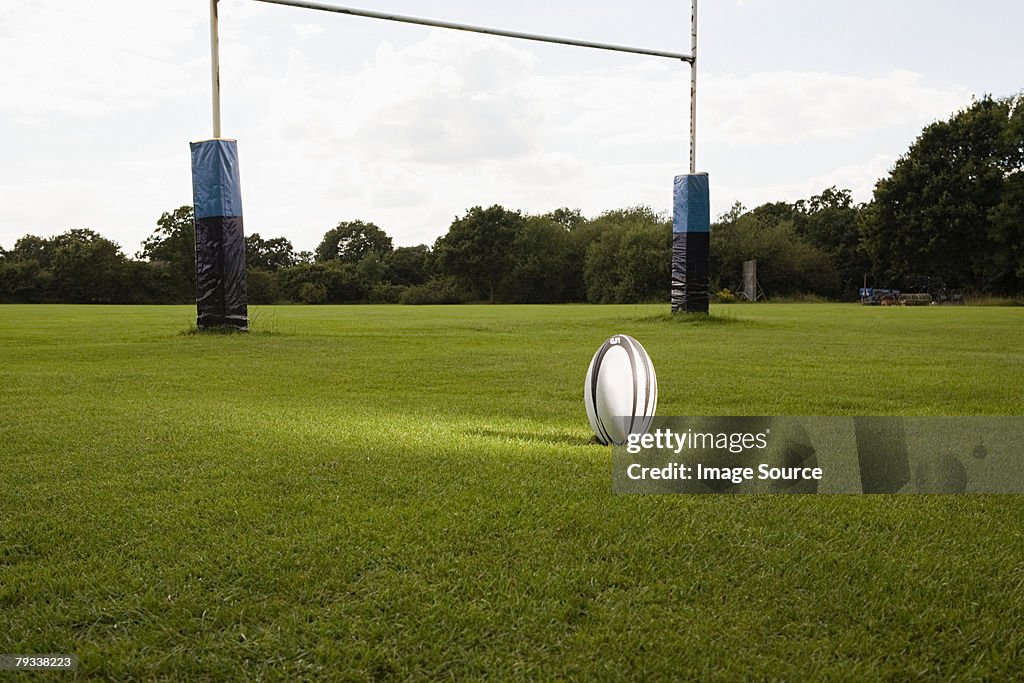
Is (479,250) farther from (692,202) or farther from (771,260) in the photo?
(692,202)

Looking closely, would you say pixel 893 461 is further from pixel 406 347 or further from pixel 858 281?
pixel 858 281

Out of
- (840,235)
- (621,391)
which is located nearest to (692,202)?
(621,391)

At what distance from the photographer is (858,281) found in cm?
4419

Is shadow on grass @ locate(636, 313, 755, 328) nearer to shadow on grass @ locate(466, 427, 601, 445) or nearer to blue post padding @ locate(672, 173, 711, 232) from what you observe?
blue post padding @ locate(672, 173, 711, 232)

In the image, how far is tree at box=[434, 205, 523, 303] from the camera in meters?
46.2

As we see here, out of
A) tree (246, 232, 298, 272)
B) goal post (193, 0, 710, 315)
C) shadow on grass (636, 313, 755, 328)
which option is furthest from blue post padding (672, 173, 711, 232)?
tree (246, 232, 298, 272)

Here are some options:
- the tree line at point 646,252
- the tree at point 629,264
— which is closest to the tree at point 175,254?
the tree line at point 646,252

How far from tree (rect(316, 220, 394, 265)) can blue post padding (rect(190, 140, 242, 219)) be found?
2024 inches

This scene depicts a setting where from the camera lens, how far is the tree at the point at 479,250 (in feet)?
152

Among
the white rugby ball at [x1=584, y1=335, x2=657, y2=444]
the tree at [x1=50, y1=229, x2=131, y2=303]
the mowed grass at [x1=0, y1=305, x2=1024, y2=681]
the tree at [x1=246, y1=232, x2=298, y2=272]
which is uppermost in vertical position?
the tree at [x1=246, y1=232, x2=298, y2=272]

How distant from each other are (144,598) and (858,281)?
155ft

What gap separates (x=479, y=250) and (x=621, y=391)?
142 ft

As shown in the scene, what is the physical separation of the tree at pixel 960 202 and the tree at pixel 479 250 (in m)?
20.3

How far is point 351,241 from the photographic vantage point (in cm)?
6362
